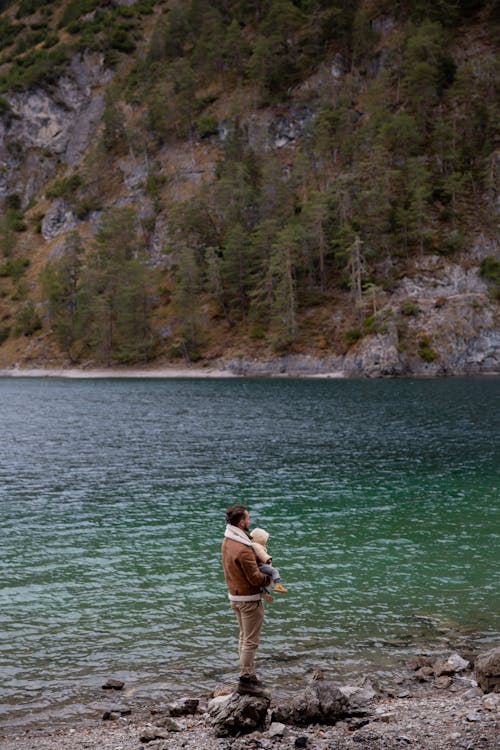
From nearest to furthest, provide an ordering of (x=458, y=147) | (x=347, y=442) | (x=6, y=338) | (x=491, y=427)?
(x=347, y=442), (x=491, y=427), (x=458, y=147), (x=6, y=338)

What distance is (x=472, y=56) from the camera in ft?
457

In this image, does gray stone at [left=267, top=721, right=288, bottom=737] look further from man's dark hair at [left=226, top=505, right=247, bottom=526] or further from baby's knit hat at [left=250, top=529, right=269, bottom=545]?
man's dark hair at [left=226, top=505, right=247, bottom=526]

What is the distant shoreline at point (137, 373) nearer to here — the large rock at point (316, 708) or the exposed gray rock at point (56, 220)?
the exposed gray rock at point (56, 220)

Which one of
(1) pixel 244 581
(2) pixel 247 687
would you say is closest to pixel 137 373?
(2) pixel 247 687

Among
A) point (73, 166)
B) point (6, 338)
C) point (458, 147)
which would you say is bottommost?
point (6, 338)

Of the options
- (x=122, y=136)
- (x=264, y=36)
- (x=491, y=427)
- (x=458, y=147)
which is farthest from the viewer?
(x=122, y=136)

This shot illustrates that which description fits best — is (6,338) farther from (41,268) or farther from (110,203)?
(110,203)

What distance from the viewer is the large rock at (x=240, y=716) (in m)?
9.13

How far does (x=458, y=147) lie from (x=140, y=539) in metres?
128

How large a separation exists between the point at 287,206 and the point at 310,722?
126 metres

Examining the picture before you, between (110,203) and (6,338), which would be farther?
(110,203)

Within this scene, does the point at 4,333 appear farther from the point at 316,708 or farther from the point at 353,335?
the point at 316,708

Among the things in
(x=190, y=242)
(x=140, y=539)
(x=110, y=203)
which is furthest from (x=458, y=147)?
(x=140, y=539)

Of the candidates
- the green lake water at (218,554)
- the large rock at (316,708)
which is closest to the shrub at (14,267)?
the green lake water at (218,554)
